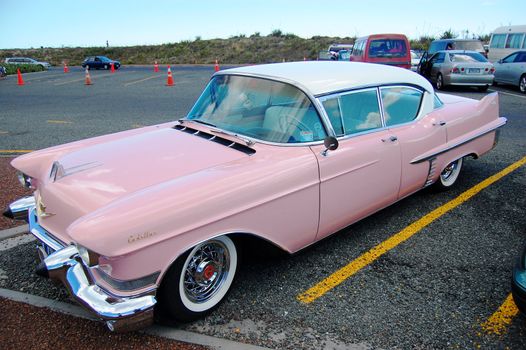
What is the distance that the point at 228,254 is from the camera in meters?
2.94

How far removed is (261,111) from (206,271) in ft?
4.66

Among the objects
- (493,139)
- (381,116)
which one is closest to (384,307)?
(381,116)

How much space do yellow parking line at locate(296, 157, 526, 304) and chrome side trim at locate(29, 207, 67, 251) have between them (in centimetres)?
166

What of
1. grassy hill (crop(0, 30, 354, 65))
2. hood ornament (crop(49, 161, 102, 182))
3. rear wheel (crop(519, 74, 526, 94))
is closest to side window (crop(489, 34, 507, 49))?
rear wheel (crop(519, 74, 526, 94))

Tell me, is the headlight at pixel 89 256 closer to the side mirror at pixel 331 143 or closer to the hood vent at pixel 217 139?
the hood vent at pixel 217 139

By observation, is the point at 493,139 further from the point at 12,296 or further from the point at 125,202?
the point at 12,296

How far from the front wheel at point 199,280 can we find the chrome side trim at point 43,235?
778 mm

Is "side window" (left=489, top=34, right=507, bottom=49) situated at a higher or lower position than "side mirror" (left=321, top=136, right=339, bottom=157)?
higher

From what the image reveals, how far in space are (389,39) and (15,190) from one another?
1160cm

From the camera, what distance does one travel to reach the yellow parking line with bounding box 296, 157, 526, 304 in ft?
10.4

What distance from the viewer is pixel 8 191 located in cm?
501

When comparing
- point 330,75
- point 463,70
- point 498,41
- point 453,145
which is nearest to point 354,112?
point 330,75

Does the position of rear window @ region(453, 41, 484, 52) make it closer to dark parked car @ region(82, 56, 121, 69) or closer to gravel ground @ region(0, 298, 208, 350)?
gravel ground @ region(0, 298, 208, 350)

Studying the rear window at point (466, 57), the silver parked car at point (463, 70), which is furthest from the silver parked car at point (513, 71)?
the rear window at point (466, 57)
